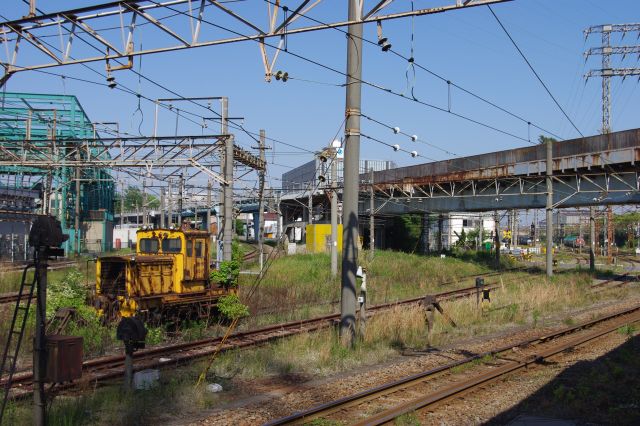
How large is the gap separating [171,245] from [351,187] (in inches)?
258

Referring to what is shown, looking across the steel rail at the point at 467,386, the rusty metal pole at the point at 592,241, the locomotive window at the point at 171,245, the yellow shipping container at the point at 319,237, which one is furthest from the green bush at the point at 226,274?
the rusty metal pole at the point at 592,241

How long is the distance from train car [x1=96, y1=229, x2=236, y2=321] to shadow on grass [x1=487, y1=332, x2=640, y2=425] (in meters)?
10.3

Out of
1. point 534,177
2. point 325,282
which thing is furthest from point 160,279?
point 534,177

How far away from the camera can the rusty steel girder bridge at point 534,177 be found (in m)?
30.0

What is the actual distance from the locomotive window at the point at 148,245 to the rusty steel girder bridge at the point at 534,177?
20.9m

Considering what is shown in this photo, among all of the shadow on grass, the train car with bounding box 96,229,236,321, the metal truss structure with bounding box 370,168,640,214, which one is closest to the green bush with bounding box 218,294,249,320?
the train car with bounding box 96,229,236,321

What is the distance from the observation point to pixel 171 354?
1365cm

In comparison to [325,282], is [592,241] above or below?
above

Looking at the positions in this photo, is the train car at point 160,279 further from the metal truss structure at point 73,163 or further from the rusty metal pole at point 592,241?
the rusty metal pole at point 592,241

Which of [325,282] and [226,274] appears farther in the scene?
[325,282]

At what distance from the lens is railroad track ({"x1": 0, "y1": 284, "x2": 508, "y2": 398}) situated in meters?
10.9

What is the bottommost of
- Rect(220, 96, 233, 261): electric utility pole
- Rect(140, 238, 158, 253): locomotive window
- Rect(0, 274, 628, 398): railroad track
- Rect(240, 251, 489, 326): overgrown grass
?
Rect(0, 274, 628, 398): railroad track

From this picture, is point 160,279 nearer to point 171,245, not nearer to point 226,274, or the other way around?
point 171,245

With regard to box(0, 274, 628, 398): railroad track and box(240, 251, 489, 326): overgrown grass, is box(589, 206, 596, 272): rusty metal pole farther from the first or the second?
box(0, 274, 628, 398): railroad track
